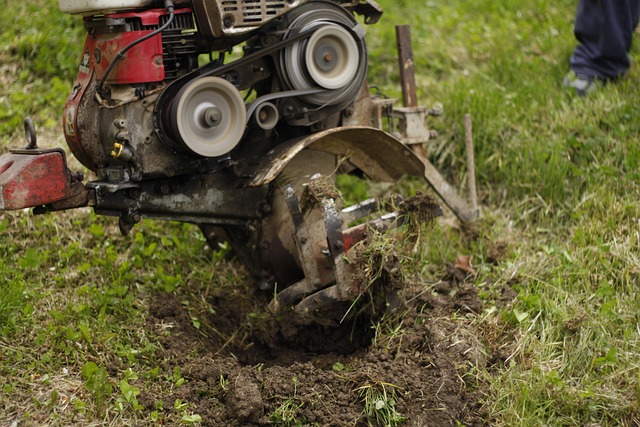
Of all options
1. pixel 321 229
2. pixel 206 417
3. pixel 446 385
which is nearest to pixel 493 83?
pixel 321 229

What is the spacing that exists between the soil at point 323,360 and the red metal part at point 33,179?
90 cm

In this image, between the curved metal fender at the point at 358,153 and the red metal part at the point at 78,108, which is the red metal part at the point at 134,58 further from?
the curved metal fender at the point at 358,153

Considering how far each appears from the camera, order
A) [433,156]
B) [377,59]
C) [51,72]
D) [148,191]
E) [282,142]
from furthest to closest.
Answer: [377,59] → [51,72] → [433,156] → [282,142] → [148,191]

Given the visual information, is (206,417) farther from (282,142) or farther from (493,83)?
(493,83)

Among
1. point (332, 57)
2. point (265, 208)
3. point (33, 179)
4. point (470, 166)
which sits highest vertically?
point (332, 57)

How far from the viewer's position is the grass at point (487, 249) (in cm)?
360

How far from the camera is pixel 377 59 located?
631 cm

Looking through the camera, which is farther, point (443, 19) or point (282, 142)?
point (443, 19)

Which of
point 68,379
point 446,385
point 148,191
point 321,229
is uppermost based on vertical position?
point 148,191

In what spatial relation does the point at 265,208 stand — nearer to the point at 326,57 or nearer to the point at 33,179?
the point at 326,57

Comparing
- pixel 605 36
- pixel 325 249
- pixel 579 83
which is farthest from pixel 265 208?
pixel 605 36

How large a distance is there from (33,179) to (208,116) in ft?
2.61

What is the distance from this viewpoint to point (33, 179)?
3490mm

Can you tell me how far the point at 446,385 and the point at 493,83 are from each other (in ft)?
9.69
